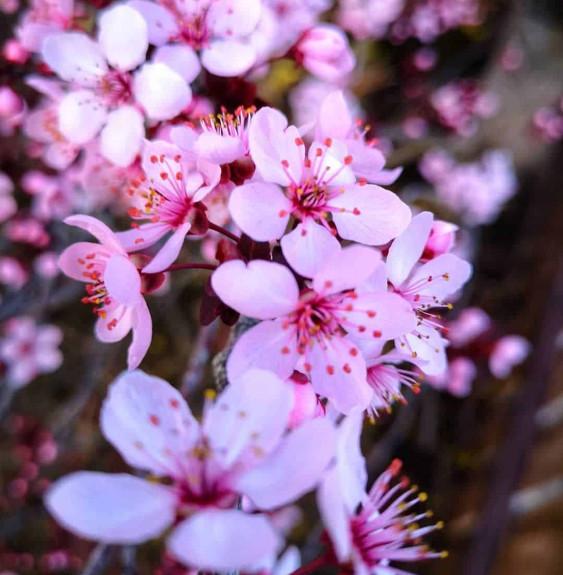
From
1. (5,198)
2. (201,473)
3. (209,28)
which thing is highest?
(209,28)

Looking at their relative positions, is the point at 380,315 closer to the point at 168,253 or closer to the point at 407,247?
the point at 407,247

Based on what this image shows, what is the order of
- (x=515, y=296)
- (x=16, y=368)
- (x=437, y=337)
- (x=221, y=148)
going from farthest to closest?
1. (x=515, y=296)
2. (x=16, y=368)
3. (x=437, y=337)
4. (x=221, y=148)

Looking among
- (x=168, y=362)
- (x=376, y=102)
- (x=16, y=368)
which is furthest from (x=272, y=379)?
(x=376, y=102)

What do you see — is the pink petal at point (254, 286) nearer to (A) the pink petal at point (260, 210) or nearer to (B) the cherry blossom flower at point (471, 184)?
(A) the pink petal at point (260, 210)

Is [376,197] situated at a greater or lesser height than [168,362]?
greater

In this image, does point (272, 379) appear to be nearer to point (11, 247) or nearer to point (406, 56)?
point (11, 247)

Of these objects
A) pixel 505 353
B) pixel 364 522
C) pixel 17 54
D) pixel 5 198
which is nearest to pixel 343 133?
pixel 364 522

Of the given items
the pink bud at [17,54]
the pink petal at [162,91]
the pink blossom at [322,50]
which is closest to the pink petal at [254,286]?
the pink petal at [162,91]
